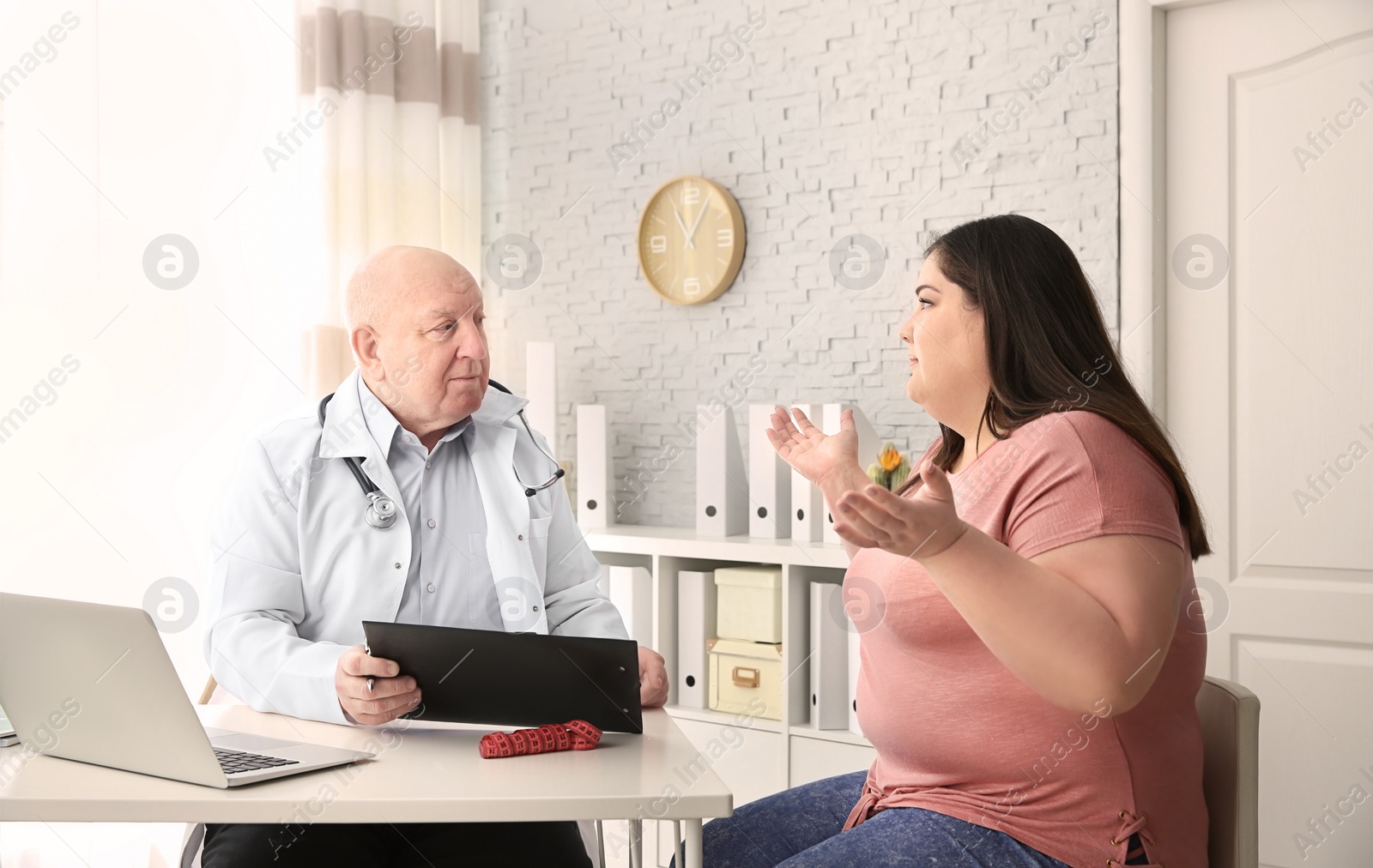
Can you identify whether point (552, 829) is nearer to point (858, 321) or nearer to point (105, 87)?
point (858, 321)

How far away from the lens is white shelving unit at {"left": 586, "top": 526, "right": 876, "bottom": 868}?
3.18 m

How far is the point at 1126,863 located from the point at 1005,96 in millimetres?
2473

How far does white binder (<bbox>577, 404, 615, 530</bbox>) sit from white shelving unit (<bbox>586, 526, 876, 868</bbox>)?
0.47 feet

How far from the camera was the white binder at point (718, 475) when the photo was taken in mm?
3449

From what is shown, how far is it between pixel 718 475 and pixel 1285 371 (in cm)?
159

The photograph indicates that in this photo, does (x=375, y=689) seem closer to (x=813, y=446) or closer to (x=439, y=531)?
(x=439, y=531)

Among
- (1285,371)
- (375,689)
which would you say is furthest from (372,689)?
(1285,371)

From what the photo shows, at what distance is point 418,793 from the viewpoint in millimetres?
1284

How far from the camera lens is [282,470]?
1.86 metres

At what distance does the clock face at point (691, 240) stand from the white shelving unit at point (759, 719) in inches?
34.0

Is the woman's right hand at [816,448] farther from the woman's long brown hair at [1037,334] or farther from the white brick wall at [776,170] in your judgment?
the white brick wall at [776,170]

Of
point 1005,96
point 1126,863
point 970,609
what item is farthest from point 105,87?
point 1126,863

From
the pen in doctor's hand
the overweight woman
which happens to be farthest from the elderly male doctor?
the overweight woman

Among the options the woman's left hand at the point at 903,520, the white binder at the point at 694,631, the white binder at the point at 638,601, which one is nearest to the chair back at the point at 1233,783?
the woman's left hand at the point at 903,520
